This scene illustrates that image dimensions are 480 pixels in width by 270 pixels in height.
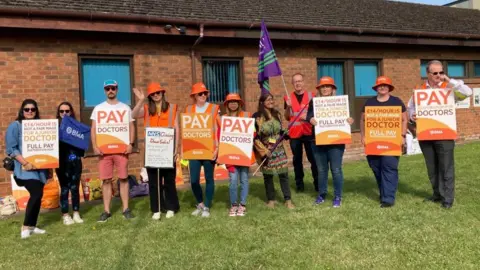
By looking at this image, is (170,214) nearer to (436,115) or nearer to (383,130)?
(383,130)

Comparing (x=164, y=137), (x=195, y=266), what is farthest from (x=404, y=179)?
(x=195, y=266)

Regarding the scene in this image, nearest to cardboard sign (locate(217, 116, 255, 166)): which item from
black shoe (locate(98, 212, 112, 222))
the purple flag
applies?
the purple flag

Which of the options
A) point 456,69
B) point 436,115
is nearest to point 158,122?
point 436,115

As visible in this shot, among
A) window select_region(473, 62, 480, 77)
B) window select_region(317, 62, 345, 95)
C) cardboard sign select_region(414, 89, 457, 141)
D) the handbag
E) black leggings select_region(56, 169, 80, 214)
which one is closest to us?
the handbag

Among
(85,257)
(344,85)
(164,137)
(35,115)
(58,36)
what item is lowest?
(85,257)

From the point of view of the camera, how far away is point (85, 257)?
169 inches

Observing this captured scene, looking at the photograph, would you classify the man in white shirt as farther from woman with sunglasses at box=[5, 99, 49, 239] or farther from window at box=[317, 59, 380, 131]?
window at box=[317, 59, 380, 131]

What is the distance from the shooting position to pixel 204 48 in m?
9.63

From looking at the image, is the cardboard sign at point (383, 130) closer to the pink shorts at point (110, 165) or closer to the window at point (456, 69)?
the pink shorts at point (110, 165)

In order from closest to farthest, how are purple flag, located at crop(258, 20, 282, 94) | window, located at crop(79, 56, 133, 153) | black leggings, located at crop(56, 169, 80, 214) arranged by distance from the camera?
black leggings, located at crop(56, 169, 80, 214) < purple flag, located at crop(258, 20, 282, 94) < window, located at crop(79, 56, 133, 153)

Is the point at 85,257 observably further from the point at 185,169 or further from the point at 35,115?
the point at 185,169

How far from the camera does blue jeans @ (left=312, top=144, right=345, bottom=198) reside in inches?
227

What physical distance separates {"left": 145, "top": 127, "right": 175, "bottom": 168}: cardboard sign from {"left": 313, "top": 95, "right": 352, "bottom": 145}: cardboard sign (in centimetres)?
209

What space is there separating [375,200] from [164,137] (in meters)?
3.23
